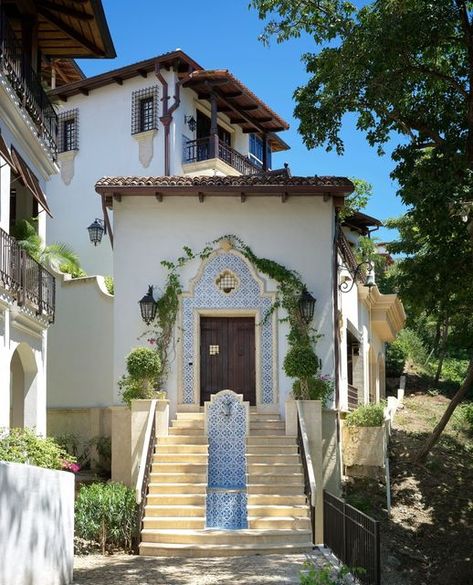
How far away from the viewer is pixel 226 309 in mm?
20000

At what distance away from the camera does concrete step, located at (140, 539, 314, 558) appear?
15094 mm

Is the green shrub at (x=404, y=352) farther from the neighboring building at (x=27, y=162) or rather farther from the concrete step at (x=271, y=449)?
the neighboring building at (x=27, y=162)

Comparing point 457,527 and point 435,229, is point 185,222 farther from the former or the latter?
point 457,527

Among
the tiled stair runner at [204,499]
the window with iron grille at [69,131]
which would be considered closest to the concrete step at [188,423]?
the tiled stair runner at [204,499]

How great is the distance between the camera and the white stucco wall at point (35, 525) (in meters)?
8.76

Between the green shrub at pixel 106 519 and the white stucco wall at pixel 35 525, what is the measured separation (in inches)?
140

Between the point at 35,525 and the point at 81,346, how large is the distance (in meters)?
13.0

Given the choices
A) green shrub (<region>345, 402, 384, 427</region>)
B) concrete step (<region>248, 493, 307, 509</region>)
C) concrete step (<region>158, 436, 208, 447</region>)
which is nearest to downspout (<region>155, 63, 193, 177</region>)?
green shrub (<region>345, 402, 384, 427</region>)

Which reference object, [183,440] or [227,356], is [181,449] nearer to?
[183,440]

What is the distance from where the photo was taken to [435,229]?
57.9 feet

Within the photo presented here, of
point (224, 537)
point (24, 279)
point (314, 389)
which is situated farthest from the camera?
point (314, 389)

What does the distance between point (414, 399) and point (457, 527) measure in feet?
50.3

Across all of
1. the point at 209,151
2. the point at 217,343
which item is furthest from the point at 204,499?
the point at 209,151

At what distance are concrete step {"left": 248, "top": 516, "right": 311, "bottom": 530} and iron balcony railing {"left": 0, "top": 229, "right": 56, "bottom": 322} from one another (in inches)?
227
